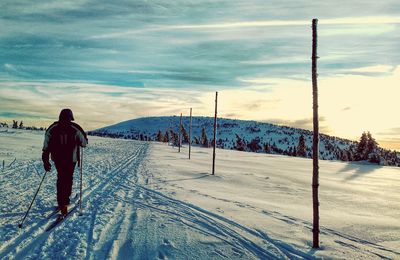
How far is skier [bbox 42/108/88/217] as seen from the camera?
8016 mm

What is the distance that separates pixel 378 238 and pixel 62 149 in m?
8.06

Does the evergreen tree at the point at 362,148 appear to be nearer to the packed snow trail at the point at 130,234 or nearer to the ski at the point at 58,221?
the packed snow trail at the point at 130,234

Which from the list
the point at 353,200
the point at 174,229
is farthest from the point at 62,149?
the point at 353,200

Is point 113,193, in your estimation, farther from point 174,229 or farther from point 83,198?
point 174,229

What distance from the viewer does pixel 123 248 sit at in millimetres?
5820

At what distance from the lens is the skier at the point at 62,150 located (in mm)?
Result: 8016

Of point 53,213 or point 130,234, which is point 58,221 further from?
point 130,234

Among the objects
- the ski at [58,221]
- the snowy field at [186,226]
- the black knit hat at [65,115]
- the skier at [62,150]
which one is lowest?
the snowy field at [186,226]

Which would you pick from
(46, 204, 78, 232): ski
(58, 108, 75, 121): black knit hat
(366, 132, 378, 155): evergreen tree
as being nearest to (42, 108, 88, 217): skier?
(58, 108, 75, 121): black knit hat

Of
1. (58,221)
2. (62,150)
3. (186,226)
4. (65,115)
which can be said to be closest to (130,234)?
(186,226)

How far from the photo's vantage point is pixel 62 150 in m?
8.11

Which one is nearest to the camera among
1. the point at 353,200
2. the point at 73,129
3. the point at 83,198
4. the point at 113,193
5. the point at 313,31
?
the point at 313,31

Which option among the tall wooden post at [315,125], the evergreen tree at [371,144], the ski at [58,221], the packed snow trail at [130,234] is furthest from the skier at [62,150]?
the evergreen tree at [371,144]

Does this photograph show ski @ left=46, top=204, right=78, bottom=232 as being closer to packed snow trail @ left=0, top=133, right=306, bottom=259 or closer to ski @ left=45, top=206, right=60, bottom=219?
packed snow trail @ left=0, top=133, right=306, bottom=259
